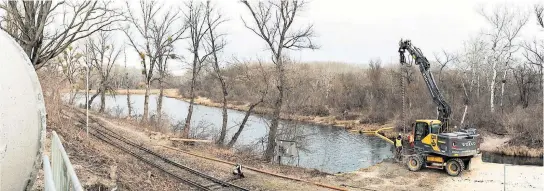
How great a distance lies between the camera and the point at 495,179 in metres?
17.5

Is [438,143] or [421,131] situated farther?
[421,131]

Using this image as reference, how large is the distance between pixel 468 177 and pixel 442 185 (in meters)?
2.37

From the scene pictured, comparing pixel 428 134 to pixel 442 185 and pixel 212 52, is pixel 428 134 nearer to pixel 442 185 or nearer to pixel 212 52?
pixel 442 185

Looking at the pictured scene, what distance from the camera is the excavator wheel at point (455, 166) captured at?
18.0 m

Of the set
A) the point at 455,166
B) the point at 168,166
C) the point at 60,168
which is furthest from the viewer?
the point at 455,166

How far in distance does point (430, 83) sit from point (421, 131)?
2559 millimetres

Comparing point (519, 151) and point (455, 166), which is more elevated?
point (455, 166)

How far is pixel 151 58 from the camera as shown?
107ft

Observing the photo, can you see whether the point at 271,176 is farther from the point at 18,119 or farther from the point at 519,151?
the point at 519,151

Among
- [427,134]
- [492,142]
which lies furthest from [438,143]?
[492,142]

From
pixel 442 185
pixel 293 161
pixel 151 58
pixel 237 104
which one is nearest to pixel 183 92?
pixel 237 104

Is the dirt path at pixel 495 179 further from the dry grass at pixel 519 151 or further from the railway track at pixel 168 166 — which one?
the dry grass at pixel 519 151

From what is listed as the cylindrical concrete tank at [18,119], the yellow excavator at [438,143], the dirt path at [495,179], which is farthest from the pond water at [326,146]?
the cylindrical concrete tank at [18,119]

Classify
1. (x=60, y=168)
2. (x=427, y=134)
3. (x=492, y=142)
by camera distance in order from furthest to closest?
1. (x=492, y=142)
2. (x=427, y=134)
3. (x=60, y=168)
